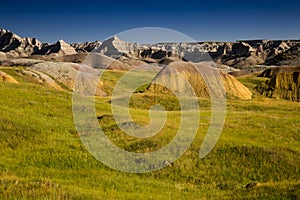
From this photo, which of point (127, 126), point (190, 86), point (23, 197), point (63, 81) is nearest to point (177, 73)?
point (190, 86)

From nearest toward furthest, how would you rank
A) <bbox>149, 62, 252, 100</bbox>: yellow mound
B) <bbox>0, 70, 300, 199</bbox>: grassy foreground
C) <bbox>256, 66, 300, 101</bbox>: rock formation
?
1. <bbox>0, 70, 300, 199</bbox>: grassy foreground
2. <bbox>149, 62, 252, 100</bbox>: yellow mound
3. <bbox>256, 66, 300, 101</bbox>: rock formation

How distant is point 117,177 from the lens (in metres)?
17.5

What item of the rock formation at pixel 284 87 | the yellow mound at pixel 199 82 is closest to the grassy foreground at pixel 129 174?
the yellow mound at pixel 199 82

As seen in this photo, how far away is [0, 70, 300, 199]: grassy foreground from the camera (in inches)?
555

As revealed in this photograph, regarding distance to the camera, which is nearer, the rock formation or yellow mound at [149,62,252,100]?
yellow mound at [149,62,252,100]

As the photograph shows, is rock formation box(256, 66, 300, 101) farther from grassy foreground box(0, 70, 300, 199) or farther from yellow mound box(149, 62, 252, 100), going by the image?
grassy foreground box(0, 70, 300, 199)

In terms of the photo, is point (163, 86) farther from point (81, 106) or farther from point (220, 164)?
point (220, 164)

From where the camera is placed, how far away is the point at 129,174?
61.6ft

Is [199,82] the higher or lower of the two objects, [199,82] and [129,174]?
the lower

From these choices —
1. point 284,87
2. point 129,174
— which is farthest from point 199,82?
point 129,174

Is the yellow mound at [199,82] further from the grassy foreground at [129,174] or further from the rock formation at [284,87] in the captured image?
the grassy foreground at [129,174]

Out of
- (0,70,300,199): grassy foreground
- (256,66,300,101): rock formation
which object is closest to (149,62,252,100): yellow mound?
(256,66,300,101): rock formation

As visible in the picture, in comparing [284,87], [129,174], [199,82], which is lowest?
[284,87]

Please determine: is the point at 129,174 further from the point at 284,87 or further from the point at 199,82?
the point at 284,87
